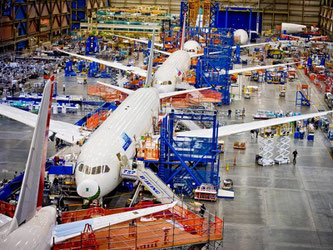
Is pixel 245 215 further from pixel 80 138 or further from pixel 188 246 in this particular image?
pixel 80 138

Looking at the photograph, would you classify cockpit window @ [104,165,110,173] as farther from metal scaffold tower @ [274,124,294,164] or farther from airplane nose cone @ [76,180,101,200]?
metal scaffold tower @ [274,124,294,164]

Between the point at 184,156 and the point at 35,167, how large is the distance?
18480 millimetres

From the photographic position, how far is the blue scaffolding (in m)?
34.6

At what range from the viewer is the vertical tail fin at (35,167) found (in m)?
17.1

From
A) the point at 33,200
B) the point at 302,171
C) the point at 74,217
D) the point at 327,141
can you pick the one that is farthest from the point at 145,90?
the point at 33,200

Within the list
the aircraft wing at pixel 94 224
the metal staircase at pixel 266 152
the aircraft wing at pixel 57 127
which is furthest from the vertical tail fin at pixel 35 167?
the metal staircase at pixel 266 152

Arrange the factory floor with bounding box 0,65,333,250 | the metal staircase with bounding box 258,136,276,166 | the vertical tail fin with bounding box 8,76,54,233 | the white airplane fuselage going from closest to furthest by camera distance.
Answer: the vertical tail fin with bounding box 8,76,54,233 < the white airplane fuselage < the factory floor with bounding box 0,65,333,250 < the metal staircase with bounding box 258,136,276,166

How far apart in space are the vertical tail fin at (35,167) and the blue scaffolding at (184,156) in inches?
674

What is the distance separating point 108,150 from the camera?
3094 cm

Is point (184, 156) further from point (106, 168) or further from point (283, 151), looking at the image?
point (283, 151)

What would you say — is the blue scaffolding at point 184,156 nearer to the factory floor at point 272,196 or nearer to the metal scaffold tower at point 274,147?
the factory floor at point 272,196

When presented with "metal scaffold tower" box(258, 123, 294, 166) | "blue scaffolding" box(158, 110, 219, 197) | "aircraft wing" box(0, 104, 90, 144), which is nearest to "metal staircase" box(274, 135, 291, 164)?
"metal scaffold tower" box(258, 123, 294, 166)

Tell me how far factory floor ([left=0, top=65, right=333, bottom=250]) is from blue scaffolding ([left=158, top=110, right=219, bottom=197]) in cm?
210

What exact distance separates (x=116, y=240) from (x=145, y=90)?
23.8m
